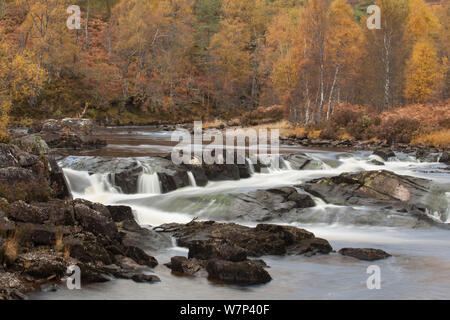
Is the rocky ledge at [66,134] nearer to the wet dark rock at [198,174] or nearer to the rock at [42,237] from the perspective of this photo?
the wet dark rock at [198,174]

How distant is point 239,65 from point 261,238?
56451 mm

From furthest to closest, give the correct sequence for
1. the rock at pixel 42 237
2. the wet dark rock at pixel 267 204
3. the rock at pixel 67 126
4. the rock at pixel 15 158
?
the rock at pixel 67 126, the wet dark rock at pixel 267 204, the rock at pixel 15 158, the rock at pixel 42 237

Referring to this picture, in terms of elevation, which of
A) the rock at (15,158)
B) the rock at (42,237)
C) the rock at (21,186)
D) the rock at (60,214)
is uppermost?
the rock at (15,158)

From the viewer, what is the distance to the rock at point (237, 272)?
10078 millimetres

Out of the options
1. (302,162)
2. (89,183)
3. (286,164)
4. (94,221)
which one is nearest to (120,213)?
(94,221)

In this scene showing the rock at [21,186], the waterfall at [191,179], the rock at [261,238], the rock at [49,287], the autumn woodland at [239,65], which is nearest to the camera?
the rock at [49,287]

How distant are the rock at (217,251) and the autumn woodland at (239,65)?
27.4 metres

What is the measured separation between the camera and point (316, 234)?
14.9 metres

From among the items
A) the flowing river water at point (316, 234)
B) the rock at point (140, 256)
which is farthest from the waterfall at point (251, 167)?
the rock at point (140, 256)

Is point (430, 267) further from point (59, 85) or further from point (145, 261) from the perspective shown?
point (59, 85)

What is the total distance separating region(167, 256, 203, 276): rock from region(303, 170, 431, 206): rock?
8.39 meters

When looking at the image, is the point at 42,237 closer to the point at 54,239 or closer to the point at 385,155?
the point at 54,239

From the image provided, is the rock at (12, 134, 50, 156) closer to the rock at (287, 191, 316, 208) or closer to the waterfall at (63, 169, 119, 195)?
the waterfall at (63, 169, 119, 195)

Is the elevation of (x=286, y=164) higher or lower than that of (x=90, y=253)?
lower
